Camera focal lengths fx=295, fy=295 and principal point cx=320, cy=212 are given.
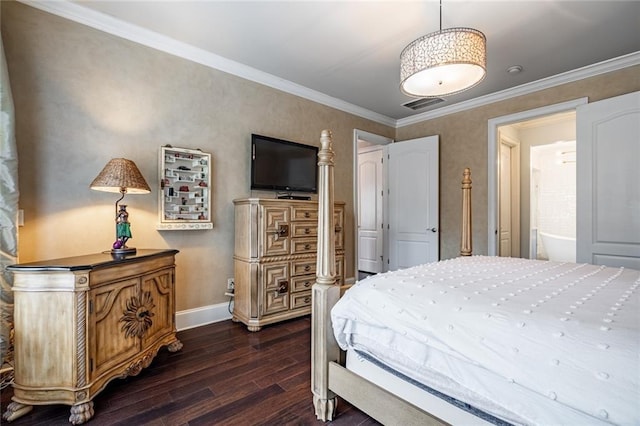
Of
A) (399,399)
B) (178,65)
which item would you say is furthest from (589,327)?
(178,65)

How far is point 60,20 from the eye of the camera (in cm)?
220

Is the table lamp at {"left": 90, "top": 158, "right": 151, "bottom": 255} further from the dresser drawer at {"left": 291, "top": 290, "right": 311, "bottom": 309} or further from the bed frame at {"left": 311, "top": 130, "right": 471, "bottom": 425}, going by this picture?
the dresser drawer at {"left": 291, "top": 290, "right": 311, "bottom": 309}

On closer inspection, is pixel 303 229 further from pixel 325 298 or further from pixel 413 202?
pixel 413 202

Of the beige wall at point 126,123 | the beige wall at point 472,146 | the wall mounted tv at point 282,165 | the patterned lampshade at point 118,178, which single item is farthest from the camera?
the beige wall at point 472,146

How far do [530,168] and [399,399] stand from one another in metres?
5.03

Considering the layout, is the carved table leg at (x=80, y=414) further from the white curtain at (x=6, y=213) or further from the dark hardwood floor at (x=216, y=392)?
the white curtain at (x=6, y=213)

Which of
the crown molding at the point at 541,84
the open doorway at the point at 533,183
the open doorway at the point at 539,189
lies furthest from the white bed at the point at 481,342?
the open doorway at the point at 539,189

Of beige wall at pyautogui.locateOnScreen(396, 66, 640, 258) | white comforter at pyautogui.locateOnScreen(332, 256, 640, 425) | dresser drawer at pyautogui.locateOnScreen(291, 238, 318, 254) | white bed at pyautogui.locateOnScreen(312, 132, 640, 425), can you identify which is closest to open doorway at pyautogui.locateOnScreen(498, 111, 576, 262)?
beige wall at pyautogui.locateOnScreen(396, 66, 640, 258)

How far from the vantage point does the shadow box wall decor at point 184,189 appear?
103 inches

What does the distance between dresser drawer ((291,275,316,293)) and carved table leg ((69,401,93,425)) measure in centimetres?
176

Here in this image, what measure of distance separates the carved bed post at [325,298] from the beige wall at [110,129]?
1.72 m

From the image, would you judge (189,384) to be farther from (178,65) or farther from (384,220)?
(384,220)

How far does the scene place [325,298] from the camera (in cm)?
151

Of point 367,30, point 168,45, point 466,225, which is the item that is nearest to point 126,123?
point 168,45
